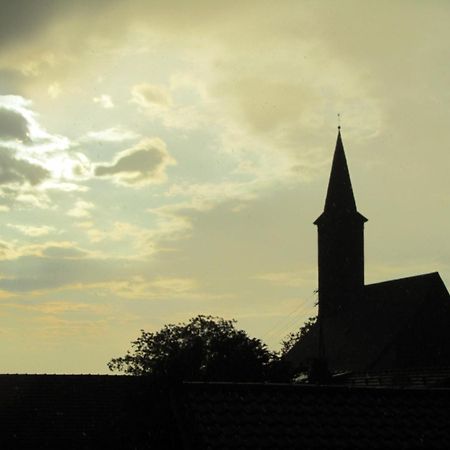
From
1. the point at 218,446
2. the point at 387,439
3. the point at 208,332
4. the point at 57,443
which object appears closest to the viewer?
the point at 218,446

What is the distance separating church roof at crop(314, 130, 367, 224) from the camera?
68500mm

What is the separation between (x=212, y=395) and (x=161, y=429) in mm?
574

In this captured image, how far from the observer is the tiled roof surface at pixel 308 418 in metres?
6.55

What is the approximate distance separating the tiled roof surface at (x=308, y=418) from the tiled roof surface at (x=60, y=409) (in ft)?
75.3

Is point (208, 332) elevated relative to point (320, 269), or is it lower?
lower

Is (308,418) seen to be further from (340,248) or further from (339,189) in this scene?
(339,189)

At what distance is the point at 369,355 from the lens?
61812 mm

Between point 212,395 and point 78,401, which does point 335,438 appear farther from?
point 78,401

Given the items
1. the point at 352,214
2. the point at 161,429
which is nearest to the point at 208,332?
the point at 352,214

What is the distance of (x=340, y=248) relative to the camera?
6769 centimetres

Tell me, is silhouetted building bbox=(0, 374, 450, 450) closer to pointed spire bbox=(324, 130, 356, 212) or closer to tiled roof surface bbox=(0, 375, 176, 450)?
tiled roof surface bbox=(0, 375, 176, 450)

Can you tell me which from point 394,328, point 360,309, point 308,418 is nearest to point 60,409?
point 308,418

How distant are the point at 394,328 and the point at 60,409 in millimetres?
32927

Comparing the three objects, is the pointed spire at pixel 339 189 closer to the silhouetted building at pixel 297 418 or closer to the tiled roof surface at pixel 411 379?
the tiled roof surface at pixel 411 379
